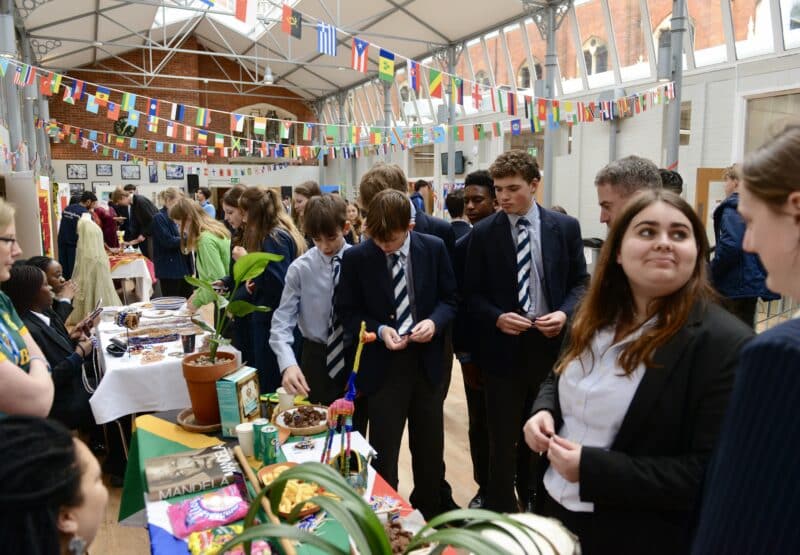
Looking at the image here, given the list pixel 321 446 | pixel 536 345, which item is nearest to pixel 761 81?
pixel 536 345

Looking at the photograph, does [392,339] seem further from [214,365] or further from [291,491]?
[291,491]

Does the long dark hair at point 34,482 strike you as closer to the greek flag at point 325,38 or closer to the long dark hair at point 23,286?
the long dark hair at point 23,286

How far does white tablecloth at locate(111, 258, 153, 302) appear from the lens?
22.2 ft

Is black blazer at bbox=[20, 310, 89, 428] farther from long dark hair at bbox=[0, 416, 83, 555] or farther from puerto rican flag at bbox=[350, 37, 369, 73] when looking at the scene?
puerto rican flag at bbox=[350, 37, 369, 73]

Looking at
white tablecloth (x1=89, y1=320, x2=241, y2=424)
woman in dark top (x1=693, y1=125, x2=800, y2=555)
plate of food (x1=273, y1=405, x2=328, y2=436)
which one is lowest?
white tablecloth (x1=89, y1=320, x2=241, y2=424)

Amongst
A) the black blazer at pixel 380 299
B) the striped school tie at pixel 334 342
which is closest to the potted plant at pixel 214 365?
the black blazer at pixel 380 299

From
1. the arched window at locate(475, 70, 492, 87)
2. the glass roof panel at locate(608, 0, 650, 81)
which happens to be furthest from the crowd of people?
the arched window at locate(475, 70, 492, 87)

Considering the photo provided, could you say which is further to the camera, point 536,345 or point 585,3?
point 585,3

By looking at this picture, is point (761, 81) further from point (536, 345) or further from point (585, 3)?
point (536, 345)

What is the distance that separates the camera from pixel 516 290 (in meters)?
2.32

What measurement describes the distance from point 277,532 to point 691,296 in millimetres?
1004

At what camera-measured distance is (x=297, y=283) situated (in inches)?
95.3

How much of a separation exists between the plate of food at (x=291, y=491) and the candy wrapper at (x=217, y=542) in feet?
0.34

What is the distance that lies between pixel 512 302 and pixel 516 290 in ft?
0.18
